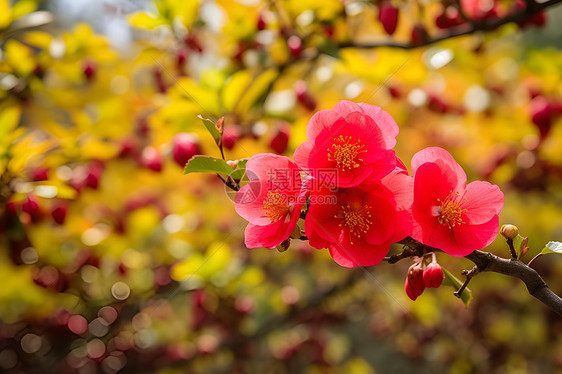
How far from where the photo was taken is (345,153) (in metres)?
0.48

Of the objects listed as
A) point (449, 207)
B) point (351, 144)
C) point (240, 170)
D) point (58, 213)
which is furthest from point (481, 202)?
point (58, 213)

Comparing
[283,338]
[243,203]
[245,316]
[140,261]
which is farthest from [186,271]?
[283,338]

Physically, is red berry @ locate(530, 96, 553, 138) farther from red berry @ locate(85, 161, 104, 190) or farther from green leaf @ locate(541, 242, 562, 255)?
red berry @ locate(85, 161, 104, 190)

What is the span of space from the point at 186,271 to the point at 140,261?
42cm

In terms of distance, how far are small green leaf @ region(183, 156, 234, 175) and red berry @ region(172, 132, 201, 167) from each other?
549 mm

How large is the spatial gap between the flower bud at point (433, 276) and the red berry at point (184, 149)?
65 cm

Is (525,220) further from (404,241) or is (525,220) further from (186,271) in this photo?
(404,241)

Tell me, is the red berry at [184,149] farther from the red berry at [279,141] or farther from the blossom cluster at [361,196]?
the blossom cluster at [361,196]

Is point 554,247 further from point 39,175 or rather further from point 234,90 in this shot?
point 39,175

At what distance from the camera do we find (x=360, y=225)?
0.48 m

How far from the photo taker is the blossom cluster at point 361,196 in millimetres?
467

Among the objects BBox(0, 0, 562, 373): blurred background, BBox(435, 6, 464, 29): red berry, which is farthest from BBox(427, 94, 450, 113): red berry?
BBox(435, 6, 464, 29): red berry

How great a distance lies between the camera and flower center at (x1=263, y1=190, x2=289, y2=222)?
478 mm

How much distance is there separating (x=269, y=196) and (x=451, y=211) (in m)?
0.18
